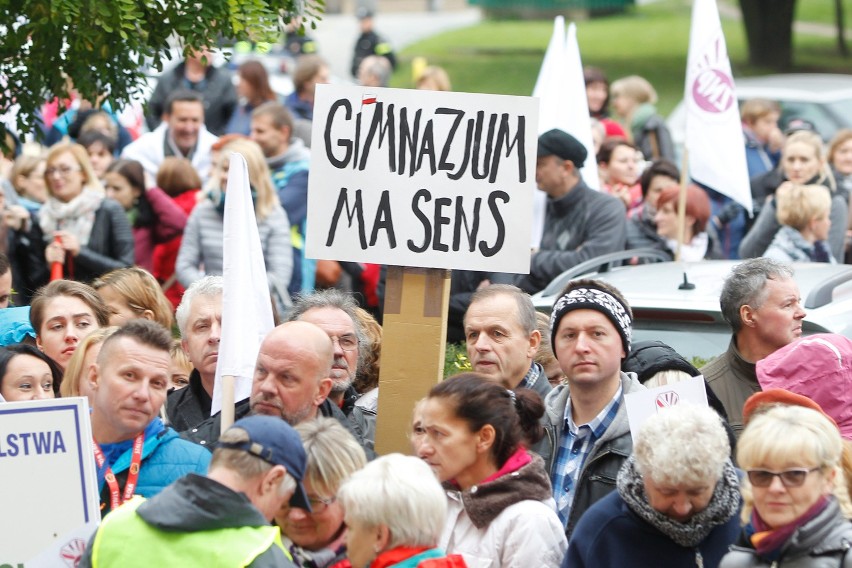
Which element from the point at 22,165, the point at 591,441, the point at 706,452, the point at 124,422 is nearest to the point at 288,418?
the point at 124,422

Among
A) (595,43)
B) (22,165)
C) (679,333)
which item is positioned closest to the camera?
(679,333)

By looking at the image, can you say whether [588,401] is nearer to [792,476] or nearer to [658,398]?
[658,398]

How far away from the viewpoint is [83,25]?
22.9ft

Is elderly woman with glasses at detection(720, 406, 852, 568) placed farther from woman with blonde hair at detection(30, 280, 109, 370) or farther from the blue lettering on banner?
woman with blonde hair at detection(30, 280, 109, 370)

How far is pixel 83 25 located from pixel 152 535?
324 cm

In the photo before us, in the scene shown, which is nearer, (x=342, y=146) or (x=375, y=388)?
→ (x=342, y=146)

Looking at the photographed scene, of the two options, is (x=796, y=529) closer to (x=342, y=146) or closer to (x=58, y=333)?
(x=342, y=146)

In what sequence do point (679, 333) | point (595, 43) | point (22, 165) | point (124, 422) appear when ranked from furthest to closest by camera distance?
point (595, 43), point (22, 165), point (679, 333), point (124, 422)

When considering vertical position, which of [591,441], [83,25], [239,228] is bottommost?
[591,441]

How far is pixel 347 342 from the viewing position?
6.63 m

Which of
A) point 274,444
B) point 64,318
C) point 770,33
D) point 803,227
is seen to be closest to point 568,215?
point 803,227

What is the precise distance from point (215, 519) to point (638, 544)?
1.34 m

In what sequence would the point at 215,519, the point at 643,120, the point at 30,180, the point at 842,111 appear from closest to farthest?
the point at 215,519 → the point at 30,180 → the point at 643,120 → the point at 842,111

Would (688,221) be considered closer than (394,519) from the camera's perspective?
No
